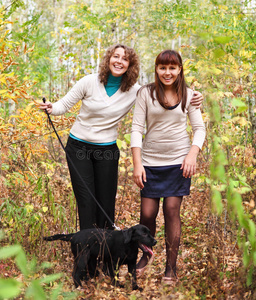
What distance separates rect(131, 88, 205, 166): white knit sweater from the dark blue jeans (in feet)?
1.35

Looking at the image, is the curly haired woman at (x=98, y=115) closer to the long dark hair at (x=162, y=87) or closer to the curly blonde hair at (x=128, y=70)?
the curly blonde hair at (x=128, y=70)

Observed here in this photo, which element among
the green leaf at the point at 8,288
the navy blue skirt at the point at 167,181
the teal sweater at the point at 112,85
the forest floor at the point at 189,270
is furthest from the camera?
the teal sweater at the point at 112,85

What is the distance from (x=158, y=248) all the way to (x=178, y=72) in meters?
2.32

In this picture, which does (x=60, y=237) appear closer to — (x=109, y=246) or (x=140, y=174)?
(x=109, y=246)

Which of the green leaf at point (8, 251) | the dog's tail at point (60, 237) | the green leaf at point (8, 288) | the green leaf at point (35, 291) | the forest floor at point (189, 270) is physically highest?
the green leaf at point (8, 251)

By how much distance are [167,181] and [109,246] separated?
784mm

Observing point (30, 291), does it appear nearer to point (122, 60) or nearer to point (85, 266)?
point (85, 266)

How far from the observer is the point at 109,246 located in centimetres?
324

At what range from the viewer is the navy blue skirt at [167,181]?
3.25 m

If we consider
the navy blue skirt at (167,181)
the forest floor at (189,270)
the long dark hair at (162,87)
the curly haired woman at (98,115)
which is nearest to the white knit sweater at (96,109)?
the curly haired woman at (98,115)

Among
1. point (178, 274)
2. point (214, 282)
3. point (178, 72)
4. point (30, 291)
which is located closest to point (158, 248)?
point (178, 274)

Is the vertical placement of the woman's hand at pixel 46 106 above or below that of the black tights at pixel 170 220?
above

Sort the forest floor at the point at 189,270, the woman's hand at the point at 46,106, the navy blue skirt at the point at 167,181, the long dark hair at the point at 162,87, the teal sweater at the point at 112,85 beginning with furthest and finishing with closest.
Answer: the teal sweater at the point at 112,85 → the woman's hand at the point at 46,106 → the navy blue skirt at the point at 167,181 → the long dark hair at the point at 162,87 → the forest floor at the point at 189,270

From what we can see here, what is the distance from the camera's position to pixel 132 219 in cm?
573
